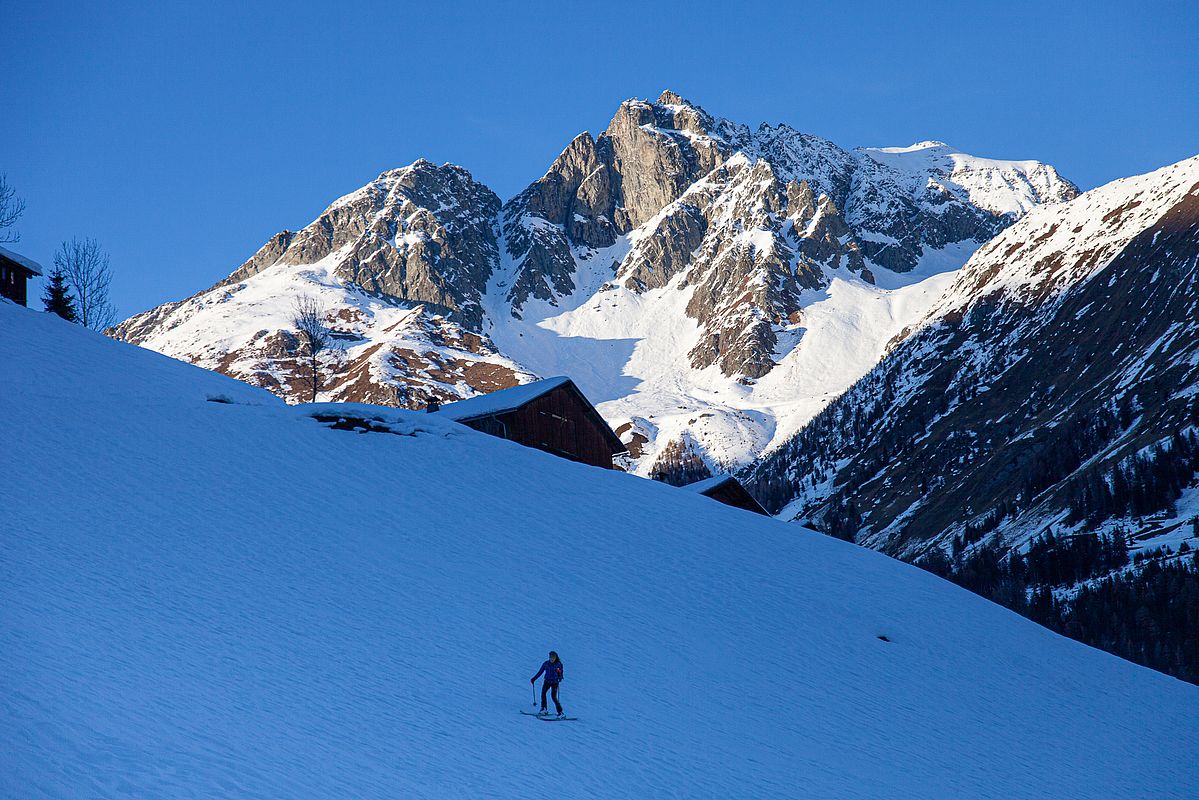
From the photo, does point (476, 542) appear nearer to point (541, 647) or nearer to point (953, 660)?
point (541, 647)

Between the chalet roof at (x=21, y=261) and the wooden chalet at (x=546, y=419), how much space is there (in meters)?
24.0

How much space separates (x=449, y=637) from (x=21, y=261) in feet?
139

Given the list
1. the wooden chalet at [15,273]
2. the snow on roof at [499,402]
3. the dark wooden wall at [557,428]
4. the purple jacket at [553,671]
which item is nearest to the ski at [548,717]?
the purple jacket at [553,671]

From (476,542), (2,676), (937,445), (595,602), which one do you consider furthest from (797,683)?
(937,445)

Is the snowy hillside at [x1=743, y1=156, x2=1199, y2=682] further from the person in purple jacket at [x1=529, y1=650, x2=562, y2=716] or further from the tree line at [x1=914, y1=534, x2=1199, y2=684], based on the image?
the person in purple jacket at [x1=529, y1=650, x2=562, y2=716]

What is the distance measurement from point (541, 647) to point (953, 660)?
1540 centimetres

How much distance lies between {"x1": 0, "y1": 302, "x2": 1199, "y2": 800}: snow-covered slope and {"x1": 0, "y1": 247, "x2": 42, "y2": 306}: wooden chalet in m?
9.07

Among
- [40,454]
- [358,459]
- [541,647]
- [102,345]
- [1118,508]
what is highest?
[1118,508]

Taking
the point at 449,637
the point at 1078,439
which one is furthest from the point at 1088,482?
the point at 449,637

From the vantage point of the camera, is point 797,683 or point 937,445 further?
point 937,445

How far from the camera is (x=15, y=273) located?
2288 inches

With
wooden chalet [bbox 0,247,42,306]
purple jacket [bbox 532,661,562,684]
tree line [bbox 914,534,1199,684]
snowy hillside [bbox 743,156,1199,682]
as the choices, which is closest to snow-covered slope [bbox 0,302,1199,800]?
purple jacket [bbox 532,661,562,684]

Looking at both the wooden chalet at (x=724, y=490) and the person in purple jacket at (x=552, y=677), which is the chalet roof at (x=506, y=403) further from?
the person in purple jacket at (x=552, y=677)

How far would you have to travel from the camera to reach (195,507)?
1262 inches
